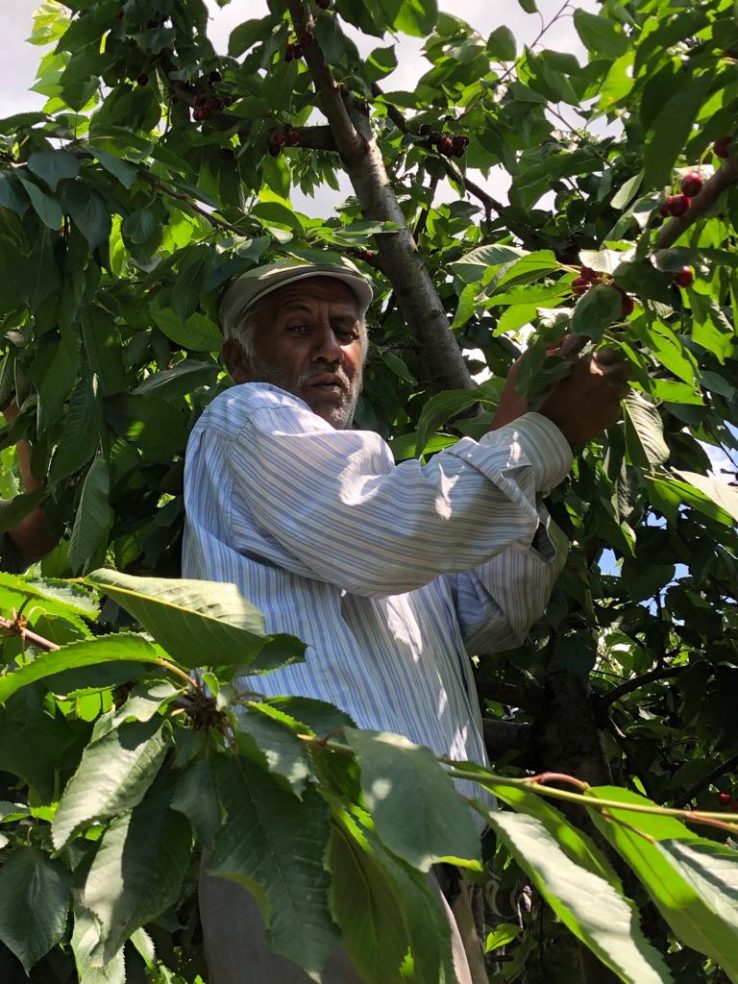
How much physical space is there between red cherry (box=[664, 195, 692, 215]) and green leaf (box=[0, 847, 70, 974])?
1341 mm

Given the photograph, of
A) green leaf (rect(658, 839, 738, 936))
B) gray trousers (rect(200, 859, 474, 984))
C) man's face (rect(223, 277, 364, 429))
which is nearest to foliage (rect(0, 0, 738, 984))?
green leaf (rect(658, 839, 738, 936))

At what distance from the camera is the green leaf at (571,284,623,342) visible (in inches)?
75.5

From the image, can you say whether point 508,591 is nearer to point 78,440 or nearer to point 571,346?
point 571,346

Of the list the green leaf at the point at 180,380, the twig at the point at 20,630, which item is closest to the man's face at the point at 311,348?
the green leaf at the point at 180,380

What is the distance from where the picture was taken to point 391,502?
2016 millimetres

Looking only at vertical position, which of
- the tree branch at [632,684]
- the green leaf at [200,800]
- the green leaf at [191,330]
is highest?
the green leaf at [191,330]

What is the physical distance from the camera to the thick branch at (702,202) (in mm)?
1941

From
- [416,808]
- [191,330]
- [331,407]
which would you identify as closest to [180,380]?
[191,330]

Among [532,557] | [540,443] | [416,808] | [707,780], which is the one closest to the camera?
[416,808]

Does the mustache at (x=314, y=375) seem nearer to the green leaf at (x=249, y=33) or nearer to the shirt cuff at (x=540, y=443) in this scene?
the shirt cuff at (x=540, y=443)

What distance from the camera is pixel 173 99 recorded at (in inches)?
149

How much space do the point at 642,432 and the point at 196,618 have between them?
1279 millimetres

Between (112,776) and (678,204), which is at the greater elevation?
(678,204)

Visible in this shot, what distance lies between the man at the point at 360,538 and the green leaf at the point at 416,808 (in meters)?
0.81
